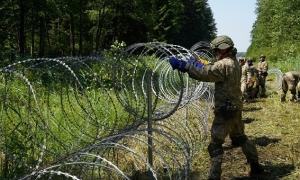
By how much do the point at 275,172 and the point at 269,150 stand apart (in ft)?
3.82

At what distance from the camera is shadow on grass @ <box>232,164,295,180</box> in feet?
16.9

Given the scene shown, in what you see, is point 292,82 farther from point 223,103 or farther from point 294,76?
point 223,103

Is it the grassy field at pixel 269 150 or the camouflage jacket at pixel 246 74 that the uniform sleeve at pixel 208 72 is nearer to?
the grassy field at pixel 269 150

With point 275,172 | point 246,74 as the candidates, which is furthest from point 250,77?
point 275,172

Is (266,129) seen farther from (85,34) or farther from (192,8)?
(192,8)

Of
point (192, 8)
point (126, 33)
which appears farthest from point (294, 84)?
point (192, 8)

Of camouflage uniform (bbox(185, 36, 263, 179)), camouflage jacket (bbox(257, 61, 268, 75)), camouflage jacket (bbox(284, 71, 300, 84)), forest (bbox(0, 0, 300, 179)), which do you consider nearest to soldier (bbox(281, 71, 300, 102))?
camouflage jacket (bbox(284, 71, 300, 84))

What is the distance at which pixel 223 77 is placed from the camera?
15.2ft

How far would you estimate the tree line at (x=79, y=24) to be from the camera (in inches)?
695

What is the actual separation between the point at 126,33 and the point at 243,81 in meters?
20.5

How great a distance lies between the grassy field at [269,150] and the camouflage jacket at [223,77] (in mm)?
1134

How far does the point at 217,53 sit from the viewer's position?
4.84m

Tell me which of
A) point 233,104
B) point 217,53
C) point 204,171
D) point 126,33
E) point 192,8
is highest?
point 192,8

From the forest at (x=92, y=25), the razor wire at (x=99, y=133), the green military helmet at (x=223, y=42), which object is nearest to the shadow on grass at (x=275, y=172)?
the razor wire at (x=99, y=133)
